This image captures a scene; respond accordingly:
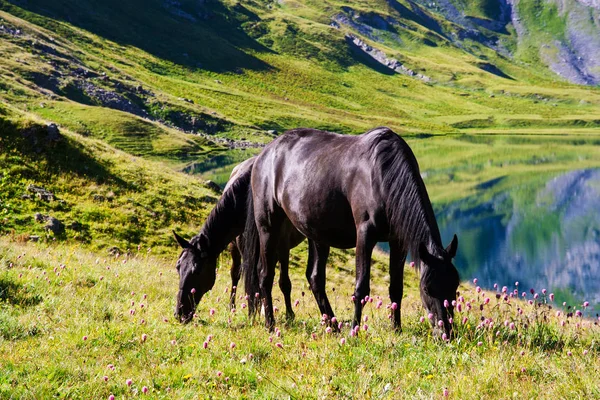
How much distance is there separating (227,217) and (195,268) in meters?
1.24

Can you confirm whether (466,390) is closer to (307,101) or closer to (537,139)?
(537,139)

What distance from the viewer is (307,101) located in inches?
7151

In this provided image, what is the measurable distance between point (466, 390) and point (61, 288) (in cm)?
756

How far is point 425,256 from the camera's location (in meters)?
6.28

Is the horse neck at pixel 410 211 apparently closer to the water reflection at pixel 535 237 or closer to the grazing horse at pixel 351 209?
the grazing horse at pixel 351 209

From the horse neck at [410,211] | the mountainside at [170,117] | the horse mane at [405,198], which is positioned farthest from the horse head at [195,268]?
the mountainside at [170,117]

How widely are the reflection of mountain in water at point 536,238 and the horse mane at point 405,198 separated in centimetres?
3142

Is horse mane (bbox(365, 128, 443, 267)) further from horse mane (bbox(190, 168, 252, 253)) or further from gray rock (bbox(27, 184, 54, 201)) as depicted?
gray rock (bbox(27, 184, 54, 201))

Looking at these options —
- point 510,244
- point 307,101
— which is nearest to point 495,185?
point 510,244

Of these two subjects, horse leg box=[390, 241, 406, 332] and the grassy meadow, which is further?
horse leg box=[390, 241, 406, 332]

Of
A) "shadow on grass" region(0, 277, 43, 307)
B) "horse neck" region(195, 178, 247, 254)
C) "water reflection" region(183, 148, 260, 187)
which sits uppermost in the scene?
"horse neck" region(195, 178, 247, 254)

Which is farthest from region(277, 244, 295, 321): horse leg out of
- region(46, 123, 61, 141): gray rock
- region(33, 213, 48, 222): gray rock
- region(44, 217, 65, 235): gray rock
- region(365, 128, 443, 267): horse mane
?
region(46, 123, 61, 141): gray rock

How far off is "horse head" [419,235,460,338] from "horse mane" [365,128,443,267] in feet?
0.71

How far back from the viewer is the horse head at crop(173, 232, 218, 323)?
9.52 m
